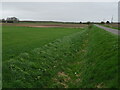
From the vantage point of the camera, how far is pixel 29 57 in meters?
12.9

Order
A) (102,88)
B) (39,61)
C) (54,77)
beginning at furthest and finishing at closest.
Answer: (39,61), (54,77), (102,88)

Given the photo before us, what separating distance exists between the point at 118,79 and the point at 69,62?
283 inches

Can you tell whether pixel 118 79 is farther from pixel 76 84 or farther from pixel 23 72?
pixel 23 72

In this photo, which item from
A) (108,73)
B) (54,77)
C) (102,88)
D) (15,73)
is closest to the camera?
(102,88)

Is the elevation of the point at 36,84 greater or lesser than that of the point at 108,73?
lesser

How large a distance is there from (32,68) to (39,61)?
1724 millimetres

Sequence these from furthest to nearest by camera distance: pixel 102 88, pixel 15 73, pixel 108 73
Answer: pixel 15 73 → pixel 108 73 → pixel 102 88

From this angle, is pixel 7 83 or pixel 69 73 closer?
pixel 7 83

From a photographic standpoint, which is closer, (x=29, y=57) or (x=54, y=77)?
(x=54, y=77)

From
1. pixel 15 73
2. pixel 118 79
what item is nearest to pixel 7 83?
pixel 15 73

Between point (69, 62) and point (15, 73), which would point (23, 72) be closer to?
point (15, 73)

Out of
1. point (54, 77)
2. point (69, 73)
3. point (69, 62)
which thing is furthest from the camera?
point (69, 62)

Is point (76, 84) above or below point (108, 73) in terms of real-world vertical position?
below

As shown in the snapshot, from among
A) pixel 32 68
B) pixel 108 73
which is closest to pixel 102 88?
pixel 108 73
